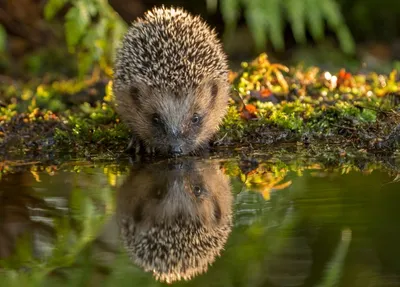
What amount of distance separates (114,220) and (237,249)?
1.02 metres

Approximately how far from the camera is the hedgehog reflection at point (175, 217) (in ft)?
14.1

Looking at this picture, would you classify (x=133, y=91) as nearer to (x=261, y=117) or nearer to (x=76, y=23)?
(x=261, y=117)

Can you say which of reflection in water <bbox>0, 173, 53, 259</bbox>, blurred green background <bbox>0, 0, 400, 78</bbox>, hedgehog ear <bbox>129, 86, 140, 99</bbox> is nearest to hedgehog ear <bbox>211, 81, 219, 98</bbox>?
hedgehog ear <bbox>129, 86, 140, 99</bbox>

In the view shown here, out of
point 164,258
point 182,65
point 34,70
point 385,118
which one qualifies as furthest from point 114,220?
point 34,70

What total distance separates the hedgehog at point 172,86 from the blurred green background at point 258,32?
2997 mm

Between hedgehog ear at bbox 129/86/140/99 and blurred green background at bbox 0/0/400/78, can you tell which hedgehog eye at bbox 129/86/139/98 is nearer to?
hedgehog ear at bbox 129/86/140/99

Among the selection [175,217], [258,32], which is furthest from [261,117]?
[258,32]

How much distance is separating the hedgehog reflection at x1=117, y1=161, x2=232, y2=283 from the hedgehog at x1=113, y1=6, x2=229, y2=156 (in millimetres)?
908

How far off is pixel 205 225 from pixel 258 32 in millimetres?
7823

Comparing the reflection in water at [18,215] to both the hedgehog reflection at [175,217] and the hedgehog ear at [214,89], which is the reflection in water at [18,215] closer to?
the hedgehog reflection at [175,217]

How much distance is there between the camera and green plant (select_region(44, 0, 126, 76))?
10484 mm

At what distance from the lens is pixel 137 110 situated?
7.80 m

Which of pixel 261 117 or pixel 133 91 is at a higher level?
pixel 133 91

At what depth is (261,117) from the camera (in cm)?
780
